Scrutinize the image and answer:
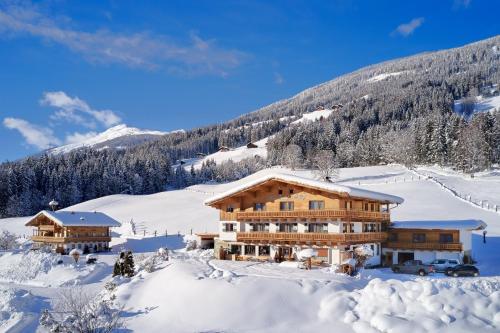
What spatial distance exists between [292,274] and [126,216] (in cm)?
6010

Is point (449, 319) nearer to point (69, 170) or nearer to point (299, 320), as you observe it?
point (299, 320)

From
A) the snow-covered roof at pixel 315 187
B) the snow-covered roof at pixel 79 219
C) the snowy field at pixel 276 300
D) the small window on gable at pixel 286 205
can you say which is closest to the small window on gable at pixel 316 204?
the snow-covered roof at pixel 315 187

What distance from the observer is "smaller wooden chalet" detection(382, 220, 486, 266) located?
139 feet

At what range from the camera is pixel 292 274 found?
31.9 metres

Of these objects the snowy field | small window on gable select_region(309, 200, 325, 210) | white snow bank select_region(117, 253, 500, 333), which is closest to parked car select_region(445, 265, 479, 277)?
the snowy field

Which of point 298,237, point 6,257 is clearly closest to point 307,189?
point 298,237

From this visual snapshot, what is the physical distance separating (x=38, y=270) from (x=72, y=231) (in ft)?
63.6

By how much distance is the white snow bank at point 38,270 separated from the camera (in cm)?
4244

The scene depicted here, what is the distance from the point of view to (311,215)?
40.8 m

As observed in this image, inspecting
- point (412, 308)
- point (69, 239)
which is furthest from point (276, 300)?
point (69, 239)

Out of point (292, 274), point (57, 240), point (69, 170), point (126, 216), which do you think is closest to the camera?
point (292, 274)

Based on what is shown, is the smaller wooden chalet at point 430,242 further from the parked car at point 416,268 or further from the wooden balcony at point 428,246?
the parked car at point 416,268

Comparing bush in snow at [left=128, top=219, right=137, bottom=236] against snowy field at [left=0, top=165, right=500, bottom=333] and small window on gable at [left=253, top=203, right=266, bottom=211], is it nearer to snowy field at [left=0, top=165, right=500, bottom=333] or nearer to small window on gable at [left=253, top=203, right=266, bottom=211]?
snowy field at [left=0, top=165, right=500, bottom=333]

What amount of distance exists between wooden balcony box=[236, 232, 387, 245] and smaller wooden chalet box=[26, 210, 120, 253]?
29.3 meters
